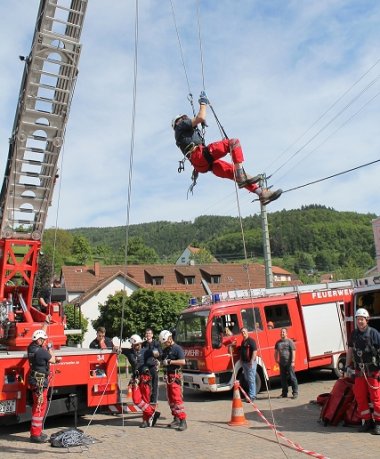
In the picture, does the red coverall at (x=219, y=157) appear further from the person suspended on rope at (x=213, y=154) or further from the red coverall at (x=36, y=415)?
the red coverall at (x=36, y=415)

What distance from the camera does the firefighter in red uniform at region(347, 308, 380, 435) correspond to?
307 inches

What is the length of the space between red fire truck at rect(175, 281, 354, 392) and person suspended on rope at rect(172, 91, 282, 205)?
5.64m

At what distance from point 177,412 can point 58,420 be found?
113 inches

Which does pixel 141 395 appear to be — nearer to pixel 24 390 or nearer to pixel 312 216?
pixel 24 390

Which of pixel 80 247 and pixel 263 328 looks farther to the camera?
pixel 80 247

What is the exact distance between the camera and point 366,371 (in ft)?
26.1

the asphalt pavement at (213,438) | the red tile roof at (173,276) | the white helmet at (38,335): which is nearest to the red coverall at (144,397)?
the asphalt pavement at (213,438)

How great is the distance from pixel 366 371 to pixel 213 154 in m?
4.12

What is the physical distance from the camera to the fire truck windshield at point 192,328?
42.3ft

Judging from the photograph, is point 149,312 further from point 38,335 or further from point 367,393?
point 367,393

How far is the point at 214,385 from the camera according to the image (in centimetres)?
1232

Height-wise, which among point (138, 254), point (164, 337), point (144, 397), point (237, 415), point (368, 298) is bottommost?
point (237, 415)

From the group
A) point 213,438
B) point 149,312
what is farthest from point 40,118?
point 149,312

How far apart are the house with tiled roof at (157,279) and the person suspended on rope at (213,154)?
39210 mm
